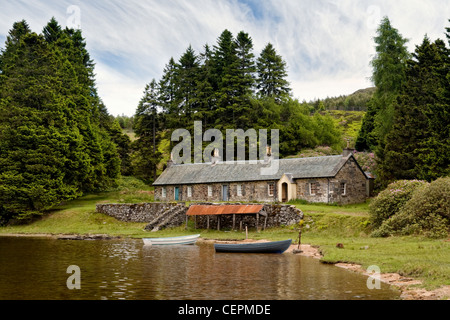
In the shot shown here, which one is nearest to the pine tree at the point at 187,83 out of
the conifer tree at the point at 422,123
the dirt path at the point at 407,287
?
the conifer tree at the point at 422,123

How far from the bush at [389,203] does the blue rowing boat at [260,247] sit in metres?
7.77

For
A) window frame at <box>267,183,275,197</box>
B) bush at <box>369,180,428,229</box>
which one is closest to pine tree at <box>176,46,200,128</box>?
window frame at <box>267,183,275,197</box>

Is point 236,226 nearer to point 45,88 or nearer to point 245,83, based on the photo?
point 45,88

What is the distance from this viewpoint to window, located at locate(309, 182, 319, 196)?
136 feet

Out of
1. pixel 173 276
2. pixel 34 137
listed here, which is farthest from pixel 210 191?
pixel 173 276

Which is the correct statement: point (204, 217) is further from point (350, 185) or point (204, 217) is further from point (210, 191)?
point (350, 185)

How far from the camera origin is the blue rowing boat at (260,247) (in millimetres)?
25172

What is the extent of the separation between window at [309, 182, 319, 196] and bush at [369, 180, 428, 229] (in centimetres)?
1192

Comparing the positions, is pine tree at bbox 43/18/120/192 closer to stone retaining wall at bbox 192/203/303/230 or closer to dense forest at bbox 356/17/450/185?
stone retaining wall at bbox 192/203/303/230

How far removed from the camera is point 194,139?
64500 millimetres

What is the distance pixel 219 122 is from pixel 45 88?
28512mm

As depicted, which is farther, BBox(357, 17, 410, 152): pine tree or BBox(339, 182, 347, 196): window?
BBox(357, 17, 410, 152): pine tree

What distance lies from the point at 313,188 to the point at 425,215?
656 inches

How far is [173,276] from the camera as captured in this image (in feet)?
60.6
